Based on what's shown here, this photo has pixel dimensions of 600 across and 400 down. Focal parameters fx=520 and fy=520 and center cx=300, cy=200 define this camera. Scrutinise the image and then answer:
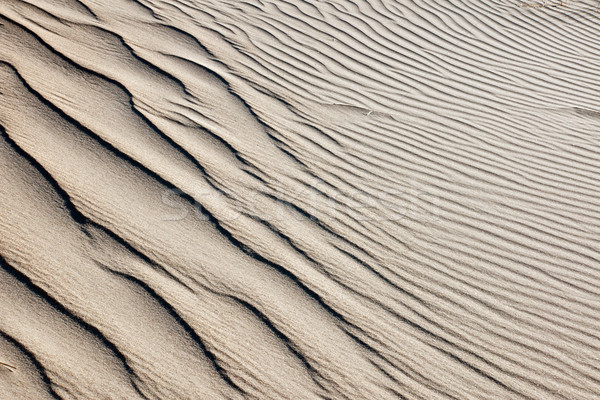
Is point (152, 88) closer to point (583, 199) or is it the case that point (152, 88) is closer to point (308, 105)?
point (308, 105)

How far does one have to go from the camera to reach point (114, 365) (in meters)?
1.50

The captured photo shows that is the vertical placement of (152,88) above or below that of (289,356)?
above

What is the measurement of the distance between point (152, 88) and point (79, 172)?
0.96 metres

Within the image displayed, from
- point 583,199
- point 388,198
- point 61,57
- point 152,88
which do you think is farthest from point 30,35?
point 583,199

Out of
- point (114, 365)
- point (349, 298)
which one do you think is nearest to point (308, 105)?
point (349, 298)

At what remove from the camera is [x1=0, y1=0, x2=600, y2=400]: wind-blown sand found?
5.34 feet

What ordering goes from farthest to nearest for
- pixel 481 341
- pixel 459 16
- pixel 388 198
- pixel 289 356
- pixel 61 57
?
pixel 459 16
pixel 61 57
pixel 388 198
pixel 481 341
pixel 289 356

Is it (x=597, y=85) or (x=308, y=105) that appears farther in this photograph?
(x=597, y=85)

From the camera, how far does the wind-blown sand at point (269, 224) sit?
5.34 ft

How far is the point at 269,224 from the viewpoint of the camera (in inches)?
88.0

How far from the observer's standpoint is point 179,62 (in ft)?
11.0

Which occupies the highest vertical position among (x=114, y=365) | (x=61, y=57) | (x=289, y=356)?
(x=61, y=57)

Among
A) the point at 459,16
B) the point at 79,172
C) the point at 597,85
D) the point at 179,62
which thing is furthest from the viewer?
the point at 459,16

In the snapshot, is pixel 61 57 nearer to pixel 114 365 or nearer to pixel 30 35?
pixel 30 35
